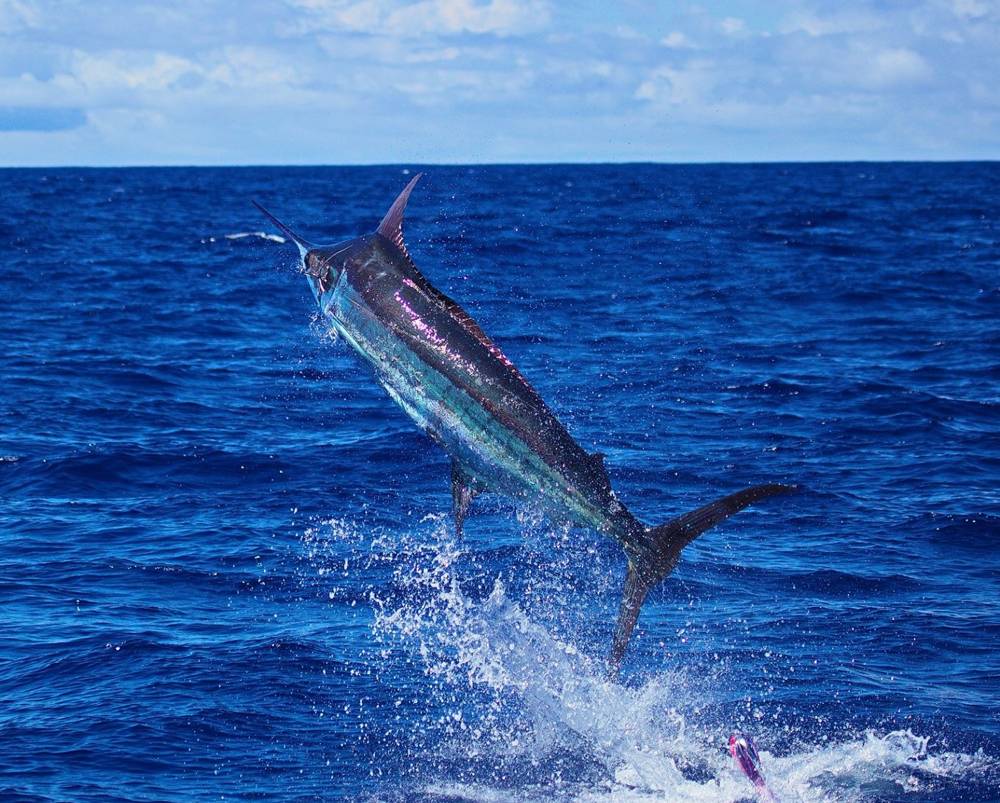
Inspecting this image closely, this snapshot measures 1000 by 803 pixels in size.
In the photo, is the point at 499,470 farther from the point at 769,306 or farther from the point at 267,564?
the point at 769,306

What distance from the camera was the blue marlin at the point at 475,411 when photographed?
718cm

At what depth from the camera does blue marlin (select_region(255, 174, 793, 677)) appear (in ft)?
23.5

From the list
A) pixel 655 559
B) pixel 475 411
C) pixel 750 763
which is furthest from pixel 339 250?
pixel 750 763

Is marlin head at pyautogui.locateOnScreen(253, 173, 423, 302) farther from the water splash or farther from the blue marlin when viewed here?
the water splash

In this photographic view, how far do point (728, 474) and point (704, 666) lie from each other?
484cm

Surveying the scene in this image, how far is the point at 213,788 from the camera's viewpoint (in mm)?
8086

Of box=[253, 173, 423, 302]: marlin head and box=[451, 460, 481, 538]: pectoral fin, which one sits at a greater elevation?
box=[253, 173, 423, 302]: marlin head

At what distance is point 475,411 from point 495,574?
14.8 ft

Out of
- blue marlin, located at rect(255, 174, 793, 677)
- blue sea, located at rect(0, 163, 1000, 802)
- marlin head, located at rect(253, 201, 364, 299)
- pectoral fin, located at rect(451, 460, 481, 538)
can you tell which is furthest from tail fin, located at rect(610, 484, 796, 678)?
marlin head, located at rect(253, 201, 364, 299)

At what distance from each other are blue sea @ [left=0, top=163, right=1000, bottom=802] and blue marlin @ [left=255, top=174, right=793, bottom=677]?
62 cm

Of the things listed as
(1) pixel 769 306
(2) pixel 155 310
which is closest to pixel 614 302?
(1) pixel 769 306

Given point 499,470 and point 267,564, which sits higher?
point 499,470

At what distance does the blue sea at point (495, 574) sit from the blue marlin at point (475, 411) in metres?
0.62

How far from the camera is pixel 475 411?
24.3 feet
